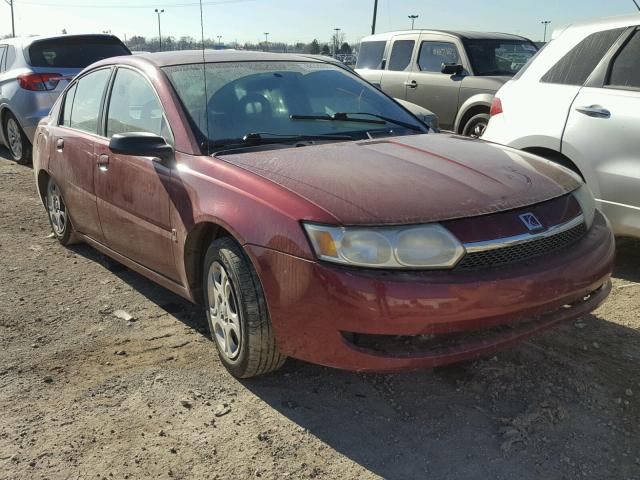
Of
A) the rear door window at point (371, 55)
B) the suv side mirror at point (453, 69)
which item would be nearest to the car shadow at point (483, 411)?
the suv side mirror at point (453, 69)

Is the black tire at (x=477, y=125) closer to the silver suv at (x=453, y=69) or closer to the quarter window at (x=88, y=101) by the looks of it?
the silver suv at (x=453, y=69)

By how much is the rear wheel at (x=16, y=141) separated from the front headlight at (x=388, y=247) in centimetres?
757

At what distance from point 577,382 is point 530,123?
2.34 m

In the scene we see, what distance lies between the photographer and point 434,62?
955 cm

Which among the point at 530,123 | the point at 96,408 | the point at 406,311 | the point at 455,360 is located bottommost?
the point at 96,408

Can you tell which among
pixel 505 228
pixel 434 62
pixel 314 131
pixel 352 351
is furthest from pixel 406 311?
pixel 434 62

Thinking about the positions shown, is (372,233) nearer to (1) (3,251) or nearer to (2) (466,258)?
(2) (466,258)

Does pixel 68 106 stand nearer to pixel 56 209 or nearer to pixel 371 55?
pixel 56 209

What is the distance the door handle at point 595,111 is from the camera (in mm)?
4332

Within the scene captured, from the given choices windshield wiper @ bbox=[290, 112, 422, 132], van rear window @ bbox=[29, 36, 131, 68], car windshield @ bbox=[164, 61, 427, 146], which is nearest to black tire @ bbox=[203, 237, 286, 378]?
car windshield @ bbox=[164, 61, 427, 146]

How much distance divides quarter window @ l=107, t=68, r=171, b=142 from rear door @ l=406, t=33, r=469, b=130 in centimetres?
591

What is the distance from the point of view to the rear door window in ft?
34.7

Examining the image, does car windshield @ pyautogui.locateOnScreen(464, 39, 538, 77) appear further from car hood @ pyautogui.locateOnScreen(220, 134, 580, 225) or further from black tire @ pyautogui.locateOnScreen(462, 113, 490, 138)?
car hood @ pyautogui.locateOnScreen(220, 134, 580, 225)

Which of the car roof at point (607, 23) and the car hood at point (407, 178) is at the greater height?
the car roof at point (607, 23)
